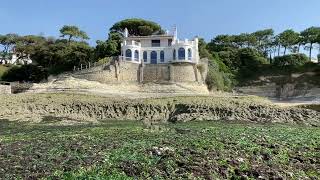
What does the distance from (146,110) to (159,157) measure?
25283 millimetres

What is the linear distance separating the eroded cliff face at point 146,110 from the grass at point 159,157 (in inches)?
644

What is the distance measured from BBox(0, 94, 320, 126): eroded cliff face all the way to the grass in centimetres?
1635

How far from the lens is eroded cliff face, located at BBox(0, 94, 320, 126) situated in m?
41.2

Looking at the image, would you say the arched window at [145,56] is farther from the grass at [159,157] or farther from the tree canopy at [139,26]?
the grass at [159,157]

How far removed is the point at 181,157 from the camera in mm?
18562

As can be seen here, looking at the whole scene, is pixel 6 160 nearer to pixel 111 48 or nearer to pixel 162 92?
pixel 162 92

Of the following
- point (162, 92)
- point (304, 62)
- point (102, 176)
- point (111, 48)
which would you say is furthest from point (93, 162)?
point (304, 62)

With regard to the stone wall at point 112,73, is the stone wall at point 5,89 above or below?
below

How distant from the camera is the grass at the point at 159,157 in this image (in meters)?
16.6

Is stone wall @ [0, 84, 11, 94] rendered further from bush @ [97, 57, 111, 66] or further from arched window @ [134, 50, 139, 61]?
arched window @ [134, 50, 139, 61]

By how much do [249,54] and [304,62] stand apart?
845 cm

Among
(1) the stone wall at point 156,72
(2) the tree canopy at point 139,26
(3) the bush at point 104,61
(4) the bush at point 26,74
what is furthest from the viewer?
(2) the tree canopy at point 139,26

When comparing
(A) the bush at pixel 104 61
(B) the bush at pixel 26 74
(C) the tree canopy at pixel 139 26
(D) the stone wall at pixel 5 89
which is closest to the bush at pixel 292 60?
(C) the tree canopy at pixel 139 26

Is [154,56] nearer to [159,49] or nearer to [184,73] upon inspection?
[159,49]
